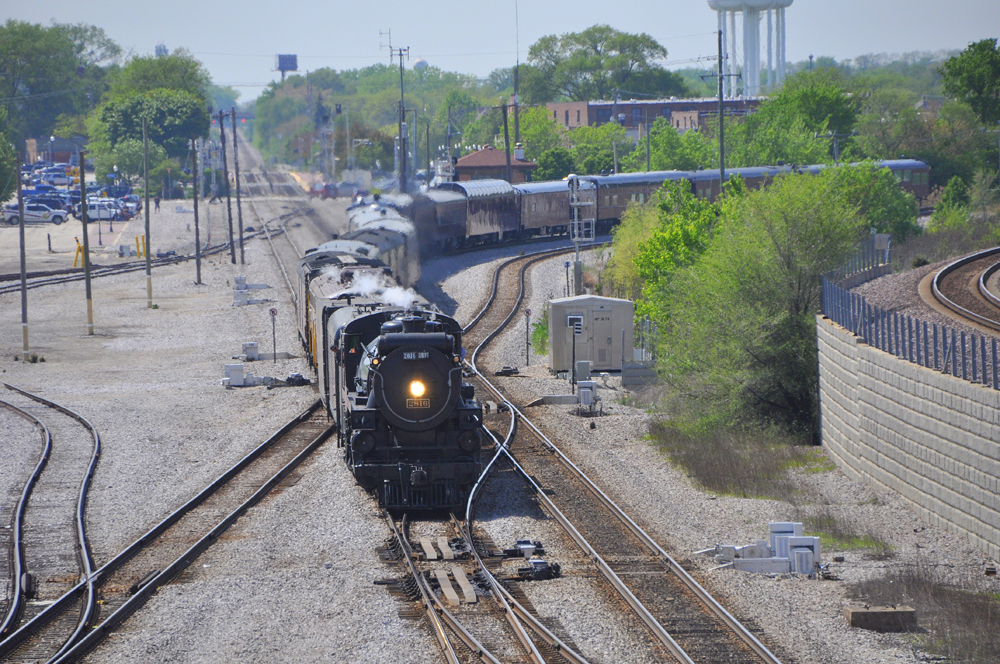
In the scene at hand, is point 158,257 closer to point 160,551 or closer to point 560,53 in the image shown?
point 160,551

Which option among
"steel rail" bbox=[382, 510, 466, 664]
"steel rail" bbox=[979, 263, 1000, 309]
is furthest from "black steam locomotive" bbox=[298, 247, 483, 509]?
"steel rail" bbox=[979, 263, 1000, 309]

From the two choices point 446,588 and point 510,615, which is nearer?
point 510,615

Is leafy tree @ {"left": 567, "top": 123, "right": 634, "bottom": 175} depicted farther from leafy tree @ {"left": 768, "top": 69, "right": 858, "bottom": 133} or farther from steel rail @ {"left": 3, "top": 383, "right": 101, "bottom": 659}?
steel rail @ {"left": 3, "top": 383, "right": 101, "bottom": 659}

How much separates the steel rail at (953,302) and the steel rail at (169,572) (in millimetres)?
13776

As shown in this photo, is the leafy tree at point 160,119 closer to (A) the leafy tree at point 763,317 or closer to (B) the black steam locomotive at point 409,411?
(A) the leafy tree at point 763,317

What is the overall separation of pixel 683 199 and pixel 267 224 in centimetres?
5225

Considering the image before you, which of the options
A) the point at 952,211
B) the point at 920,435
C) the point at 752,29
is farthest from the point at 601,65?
the point at 920,435

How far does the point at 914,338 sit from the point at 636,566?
9.01 metres

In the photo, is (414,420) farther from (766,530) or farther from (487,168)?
(487,168)

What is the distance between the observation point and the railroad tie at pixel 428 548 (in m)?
16.0

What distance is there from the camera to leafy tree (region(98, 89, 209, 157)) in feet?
413

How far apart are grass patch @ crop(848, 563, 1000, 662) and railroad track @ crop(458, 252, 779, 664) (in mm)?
2162

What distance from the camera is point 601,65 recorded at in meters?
161

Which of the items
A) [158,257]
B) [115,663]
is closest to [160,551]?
[115,663]
